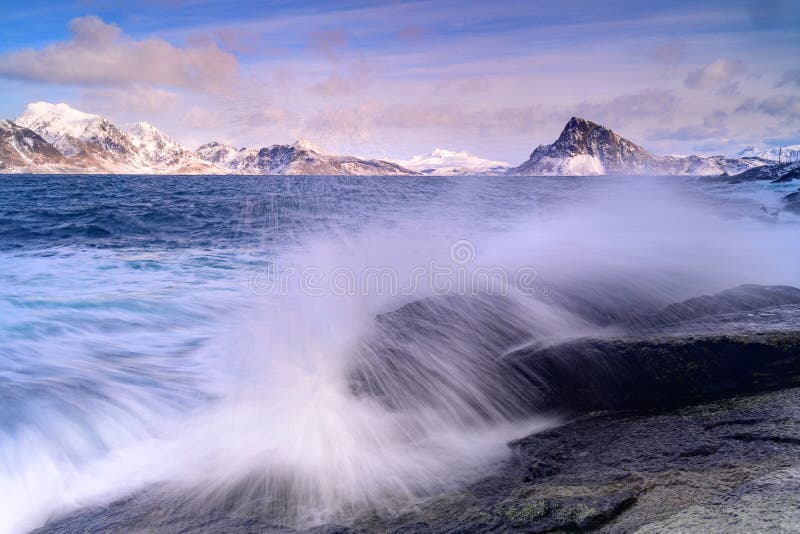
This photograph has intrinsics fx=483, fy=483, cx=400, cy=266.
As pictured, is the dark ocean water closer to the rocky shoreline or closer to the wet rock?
the rocky shoreline

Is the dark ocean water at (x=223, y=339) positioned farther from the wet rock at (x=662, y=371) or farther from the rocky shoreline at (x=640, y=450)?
the wet rock at (x=662, y=371)

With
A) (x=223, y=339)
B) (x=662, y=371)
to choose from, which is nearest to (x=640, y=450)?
(x=662, y=371)

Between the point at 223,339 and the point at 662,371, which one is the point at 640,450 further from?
the point at 223,339

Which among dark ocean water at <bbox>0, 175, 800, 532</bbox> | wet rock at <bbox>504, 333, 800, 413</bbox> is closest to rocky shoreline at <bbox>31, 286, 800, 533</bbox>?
wet rock at <bbox>504, 333, 800, 413</bbox>

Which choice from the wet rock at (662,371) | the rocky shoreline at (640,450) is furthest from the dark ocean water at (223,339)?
the wet rock at (662,371)

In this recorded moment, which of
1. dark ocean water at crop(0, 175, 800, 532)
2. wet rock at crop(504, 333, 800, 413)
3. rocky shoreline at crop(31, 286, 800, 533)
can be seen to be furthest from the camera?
dark ocean water at crop(0, 175, 800, 532)

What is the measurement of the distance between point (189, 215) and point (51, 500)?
2274 centimetres

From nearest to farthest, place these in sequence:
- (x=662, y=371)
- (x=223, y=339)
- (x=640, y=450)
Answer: (x=640, y=450) < (x=662, y=371) < (x=223, y=339)

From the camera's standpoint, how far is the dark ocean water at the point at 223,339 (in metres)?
3.62

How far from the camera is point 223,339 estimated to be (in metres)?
7.01

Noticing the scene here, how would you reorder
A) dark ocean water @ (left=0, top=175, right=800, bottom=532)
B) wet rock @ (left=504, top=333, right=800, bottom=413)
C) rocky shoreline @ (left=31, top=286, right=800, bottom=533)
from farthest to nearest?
dark ocean water @ (left=0, top=175, right=800, bottom=532) < wet rock @ (left=504, top=333, right=800, bottom=413) < rocky shoreline @ (left=31, top=286, right=800, bottom=533)

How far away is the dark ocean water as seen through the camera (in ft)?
11.9

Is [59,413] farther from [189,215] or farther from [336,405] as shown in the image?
[189,215]

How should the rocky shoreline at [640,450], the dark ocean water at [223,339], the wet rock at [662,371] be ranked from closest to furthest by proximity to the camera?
the rocky shoreline at [640,450] < the wet rock at [662,371] < the dark ocean water at [223,339]
